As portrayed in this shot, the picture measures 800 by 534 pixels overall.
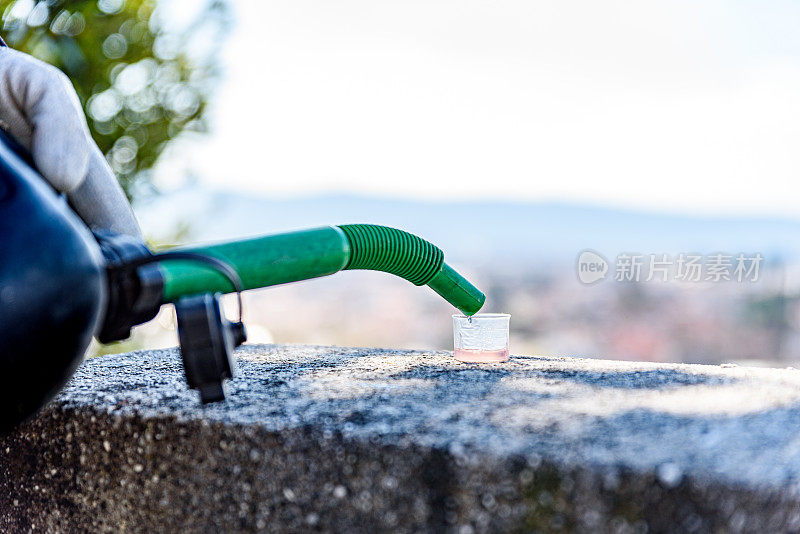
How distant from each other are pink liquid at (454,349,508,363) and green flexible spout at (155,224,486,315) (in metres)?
0.11

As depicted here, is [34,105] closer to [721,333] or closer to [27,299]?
[27,299]

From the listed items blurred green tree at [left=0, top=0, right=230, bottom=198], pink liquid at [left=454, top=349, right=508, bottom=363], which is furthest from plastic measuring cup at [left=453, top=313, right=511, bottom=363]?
blurred green tree at [left=0, top=0, right=230, bottom=198]

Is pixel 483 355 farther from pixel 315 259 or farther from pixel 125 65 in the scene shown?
pixel 125 65

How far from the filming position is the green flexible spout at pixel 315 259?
781 millimetres

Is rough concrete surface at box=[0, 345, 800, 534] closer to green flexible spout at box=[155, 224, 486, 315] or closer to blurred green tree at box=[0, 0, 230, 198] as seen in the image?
green flexible spout at box=[155, 224, 486, 315]

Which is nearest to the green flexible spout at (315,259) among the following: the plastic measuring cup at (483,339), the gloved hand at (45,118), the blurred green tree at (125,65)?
the plastic measuring cup at (483,339)

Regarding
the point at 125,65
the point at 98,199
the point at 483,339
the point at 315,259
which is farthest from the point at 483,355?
the point at 125,65

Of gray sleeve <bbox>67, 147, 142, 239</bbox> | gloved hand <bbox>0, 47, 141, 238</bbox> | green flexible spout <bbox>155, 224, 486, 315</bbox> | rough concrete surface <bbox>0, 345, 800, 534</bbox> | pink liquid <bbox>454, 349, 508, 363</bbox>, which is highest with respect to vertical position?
gloved hand <bbox>0, 47, 141, 238</bbox>

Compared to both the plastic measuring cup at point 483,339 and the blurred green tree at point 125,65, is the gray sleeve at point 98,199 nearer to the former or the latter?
the plastic measuring cup at point 483,339

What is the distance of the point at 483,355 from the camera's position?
106 centimetres

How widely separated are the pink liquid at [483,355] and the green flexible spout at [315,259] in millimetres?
108

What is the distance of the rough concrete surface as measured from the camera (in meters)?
0.58

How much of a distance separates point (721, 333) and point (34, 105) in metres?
11.2

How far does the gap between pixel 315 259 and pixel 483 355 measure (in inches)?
13.4
